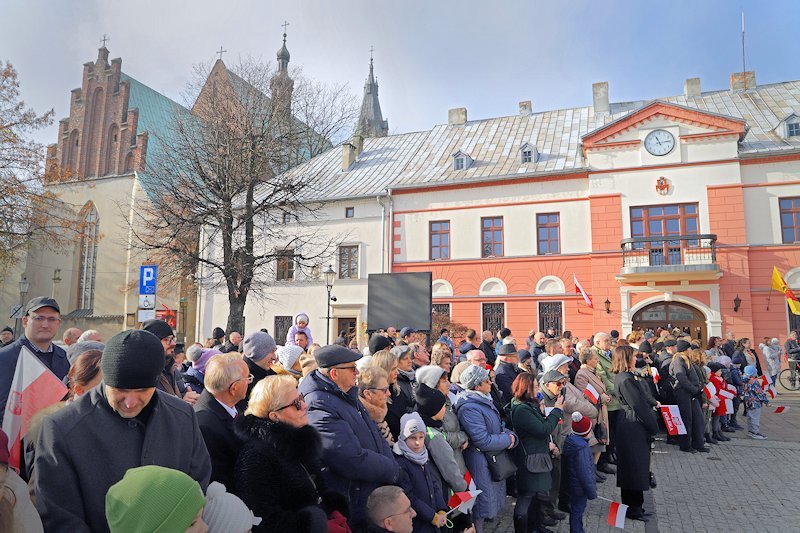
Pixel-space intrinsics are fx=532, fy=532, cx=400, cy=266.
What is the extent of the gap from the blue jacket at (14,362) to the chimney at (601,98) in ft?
92.6

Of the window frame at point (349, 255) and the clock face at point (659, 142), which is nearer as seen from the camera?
the clock face at point (659, 142)

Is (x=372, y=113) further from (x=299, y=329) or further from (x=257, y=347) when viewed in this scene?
(x=257, y=347)

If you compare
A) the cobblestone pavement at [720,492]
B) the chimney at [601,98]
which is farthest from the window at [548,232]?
the cobblestone pavement at [720,492]

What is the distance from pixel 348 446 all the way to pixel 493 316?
2163cm

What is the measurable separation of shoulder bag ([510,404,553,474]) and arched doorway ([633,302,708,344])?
19192 millimetres

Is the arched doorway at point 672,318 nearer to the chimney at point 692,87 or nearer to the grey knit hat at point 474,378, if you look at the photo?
the chimney at point 692,87

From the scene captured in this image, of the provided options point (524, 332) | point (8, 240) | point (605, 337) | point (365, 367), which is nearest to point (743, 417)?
point (605, 337)

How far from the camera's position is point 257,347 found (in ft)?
15.7

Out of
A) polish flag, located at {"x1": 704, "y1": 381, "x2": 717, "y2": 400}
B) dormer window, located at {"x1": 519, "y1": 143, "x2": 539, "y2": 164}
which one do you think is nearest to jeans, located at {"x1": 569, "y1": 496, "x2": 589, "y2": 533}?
polish flag, located at {"x1": 704, "y1": 381, "x2": 717, "y2": 400}

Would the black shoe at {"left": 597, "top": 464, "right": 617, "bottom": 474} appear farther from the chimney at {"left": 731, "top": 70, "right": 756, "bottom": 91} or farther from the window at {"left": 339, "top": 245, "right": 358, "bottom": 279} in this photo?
the chimney at {"left": 731, "top": 70, "right": 756, "bottom": 91}

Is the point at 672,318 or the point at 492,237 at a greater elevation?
the point at 492,237

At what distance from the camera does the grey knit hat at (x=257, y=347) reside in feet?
15.7

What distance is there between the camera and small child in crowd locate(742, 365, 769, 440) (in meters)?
11.5

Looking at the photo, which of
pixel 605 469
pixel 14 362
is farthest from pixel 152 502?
pixel 605 469
